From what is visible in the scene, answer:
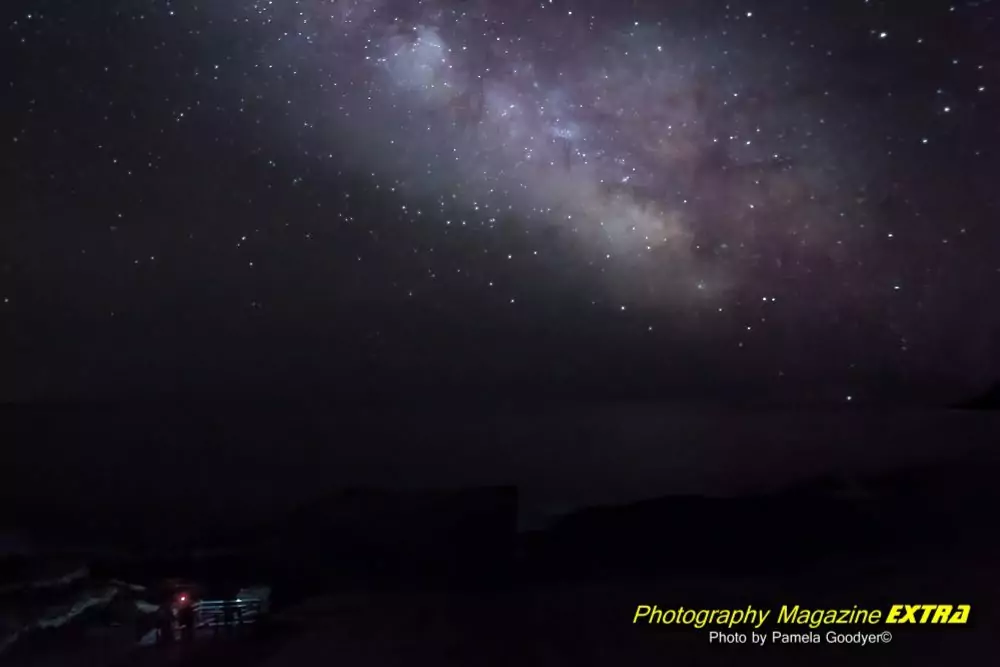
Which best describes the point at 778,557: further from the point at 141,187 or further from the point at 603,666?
the point at 141,187

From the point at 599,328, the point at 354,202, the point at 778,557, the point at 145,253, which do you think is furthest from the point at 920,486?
the point at 145,253

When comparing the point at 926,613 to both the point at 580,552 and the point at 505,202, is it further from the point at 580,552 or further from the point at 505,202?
the point at 505,202

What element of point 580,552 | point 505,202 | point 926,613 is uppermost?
point 505,202

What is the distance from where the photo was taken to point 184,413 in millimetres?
1527

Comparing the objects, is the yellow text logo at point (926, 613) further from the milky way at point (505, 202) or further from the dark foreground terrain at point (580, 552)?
the milky way at point (505, 202)

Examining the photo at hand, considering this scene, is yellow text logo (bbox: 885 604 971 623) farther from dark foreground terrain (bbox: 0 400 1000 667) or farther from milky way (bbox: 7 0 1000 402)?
milky way (bbox: 7 0 1000 402)

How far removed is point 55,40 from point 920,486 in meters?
1.89

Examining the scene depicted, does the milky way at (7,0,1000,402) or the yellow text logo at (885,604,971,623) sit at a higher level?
the milky way at (7,0,1000,402)

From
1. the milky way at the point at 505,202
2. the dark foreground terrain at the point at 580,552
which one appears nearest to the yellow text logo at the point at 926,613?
the dark foreground terrain at the point at 580,552

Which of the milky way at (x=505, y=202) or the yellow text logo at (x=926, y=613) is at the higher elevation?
the milky way at (x=505, y=202)

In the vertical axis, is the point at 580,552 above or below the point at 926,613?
above

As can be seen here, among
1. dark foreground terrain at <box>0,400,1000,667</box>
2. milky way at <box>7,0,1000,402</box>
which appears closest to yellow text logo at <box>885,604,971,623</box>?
dark foreground terrain at <box>0,400,1000,667</box>

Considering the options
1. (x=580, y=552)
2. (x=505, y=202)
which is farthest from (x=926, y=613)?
(x=505, y=202)

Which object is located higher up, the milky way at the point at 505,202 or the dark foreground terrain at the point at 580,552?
the milky way at the point at 505,202
